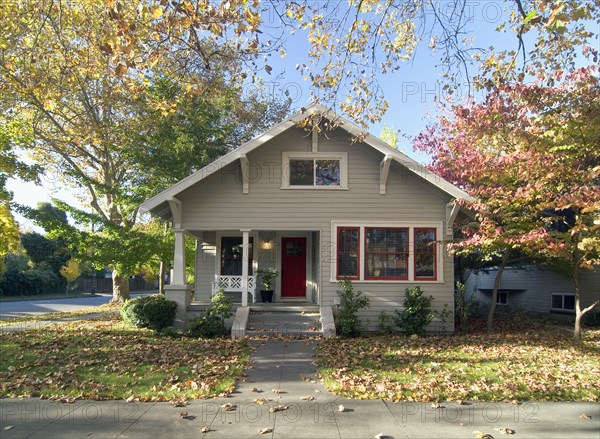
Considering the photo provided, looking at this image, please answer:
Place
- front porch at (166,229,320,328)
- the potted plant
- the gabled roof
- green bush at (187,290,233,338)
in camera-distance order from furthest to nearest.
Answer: front porch at (166,229,320,328) → the potted plant → the gabled roof → green bush at (187,290,233,338)

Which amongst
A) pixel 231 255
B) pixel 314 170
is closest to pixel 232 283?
pixel 231 255

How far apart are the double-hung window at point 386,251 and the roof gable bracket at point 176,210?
14.8 ft

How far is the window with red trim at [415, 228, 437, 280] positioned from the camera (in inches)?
533

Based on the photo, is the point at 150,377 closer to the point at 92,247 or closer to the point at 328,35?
the point at 328,35

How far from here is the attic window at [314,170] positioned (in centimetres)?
1369

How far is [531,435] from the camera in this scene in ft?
17.1

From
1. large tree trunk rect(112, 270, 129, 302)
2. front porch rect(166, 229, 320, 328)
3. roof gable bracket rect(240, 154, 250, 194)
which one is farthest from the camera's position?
large tree trunk rect(112, 270, 129, 302)

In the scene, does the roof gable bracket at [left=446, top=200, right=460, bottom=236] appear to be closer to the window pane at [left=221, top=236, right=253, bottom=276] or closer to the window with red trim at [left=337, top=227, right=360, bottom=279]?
the window with red trim at [left=337, top=227, right=360, bottom=279]

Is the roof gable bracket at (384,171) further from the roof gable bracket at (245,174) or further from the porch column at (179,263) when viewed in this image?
the porch column at (179,263)

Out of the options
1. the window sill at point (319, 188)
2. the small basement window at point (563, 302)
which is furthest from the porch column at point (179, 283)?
the small basement window at point (563, 302)

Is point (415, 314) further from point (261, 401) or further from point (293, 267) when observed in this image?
point (261, 401)

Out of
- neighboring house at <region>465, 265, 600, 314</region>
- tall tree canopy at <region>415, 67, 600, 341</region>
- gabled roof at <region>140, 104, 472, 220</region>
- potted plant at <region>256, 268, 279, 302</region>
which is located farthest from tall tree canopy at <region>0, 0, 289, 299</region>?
neighboring house at <region>465, 265, 600, 314</region>

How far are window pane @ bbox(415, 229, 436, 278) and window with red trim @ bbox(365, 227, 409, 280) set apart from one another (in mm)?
327

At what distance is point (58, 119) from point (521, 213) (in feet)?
62.1
